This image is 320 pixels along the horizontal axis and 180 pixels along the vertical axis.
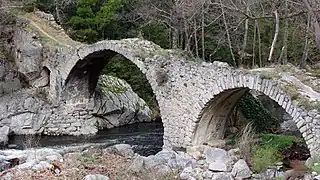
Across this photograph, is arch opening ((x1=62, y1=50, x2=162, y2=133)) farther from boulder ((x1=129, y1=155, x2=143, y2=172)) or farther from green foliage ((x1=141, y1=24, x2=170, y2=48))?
boulder ((x1=129, y1=155, x2=143, y2=172))

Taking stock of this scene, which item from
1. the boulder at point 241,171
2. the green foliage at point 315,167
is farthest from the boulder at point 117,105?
the green foliage at point 315,167

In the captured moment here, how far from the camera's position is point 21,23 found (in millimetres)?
23516

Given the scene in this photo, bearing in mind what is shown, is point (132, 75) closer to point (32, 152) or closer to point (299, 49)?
point (299, 49)

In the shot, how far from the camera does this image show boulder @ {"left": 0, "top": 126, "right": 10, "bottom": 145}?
1950 centimetres

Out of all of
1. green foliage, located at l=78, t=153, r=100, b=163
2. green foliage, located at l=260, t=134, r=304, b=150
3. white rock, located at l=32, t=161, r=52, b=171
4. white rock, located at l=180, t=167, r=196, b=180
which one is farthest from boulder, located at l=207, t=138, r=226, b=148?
white rock, located at l=32, t=161, r=52, b=171

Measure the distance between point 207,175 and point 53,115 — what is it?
11.0m

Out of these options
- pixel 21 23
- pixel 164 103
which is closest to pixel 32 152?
pixel 164 103

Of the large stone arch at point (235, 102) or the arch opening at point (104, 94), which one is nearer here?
the large stone arch at point (235, 102)

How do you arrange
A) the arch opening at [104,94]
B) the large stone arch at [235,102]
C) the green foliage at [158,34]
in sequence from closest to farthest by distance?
the large stone arch at [235,102] → the arch opening at [104,94] → the green foliage at [158,34]

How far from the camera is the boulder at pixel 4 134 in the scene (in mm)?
19505

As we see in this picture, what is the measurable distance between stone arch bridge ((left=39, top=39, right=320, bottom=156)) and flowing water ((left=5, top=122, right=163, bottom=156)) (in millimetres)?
2094

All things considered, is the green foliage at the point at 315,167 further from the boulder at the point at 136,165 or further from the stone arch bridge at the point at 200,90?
the boulder at the point at 136,165

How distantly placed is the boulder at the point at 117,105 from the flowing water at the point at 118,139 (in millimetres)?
643

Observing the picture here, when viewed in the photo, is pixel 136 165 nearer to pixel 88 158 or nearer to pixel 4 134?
pixel 88 158
